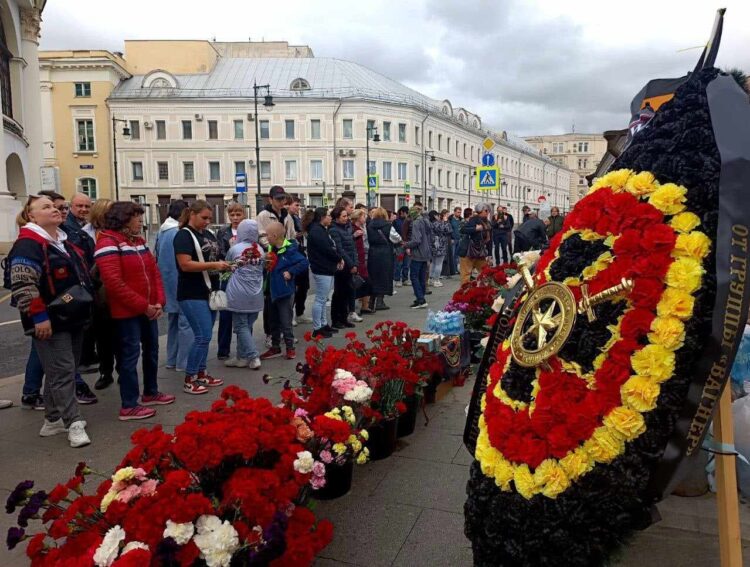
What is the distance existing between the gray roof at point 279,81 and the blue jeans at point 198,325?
180ft

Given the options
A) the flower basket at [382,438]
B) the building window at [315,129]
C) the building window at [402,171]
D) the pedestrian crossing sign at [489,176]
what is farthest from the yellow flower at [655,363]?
the building window at [402,171]

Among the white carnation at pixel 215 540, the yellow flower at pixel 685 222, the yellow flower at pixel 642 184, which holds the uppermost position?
the yellow flower at pixel 642 184

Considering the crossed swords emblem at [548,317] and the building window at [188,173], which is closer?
the crossed swords emblem at [548,317]

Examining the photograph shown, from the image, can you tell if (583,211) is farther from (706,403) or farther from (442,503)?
(442,503)

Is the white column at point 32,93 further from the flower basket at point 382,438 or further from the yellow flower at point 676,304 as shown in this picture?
the yellow flower at point 676,304

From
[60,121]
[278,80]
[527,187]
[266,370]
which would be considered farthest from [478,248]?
[527,187]

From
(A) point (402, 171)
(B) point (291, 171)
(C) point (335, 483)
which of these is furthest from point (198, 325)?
(A) point (402, 171)

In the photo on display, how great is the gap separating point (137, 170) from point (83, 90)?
8921 mm

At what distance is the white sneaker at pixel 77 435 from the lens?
4312 millimetres

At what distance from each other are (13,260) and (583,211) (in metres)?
3.86

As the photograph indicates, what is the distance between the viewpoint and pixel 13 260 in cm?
413

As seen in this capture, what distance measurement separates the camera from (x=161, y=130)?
5659cm

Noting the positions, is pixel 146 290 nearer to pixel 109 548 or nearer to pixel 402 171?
pixel 109 548

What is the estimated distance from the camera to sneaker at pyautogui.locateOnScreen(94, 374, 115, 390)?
19.2 feet
